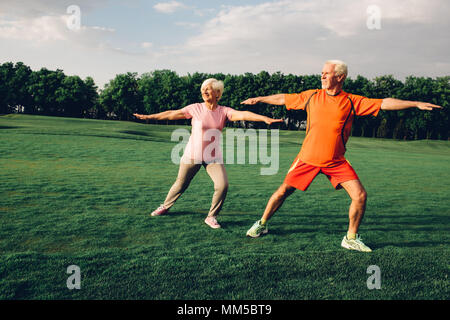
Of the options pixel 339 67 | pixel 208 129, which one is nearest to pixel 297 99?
pixel 339 67

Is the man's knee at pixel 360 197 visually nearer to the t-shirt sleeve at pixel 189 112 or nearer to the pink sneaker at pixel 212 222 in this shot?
the pink sneaker at pixel 212 222

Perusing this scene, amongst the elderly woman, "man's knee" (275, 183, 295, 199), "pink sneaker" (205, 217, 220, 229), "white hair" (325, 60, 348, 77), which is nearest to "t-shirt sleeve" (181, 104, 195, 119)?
the elderly woman

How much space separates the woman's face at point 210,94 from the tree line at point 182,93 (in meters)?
63.5

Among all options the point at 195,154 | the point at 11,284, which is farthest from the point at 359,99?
the point at 11,284

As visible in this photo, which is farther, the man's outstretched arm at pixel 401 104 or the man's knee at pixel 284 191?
the man's knee at pixel 284 191

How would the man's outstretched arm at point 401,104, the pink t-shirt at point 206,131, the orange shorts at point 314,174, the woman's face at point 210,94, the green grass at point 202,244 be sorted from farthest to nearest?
1. the pink t-shirt at point 206,131
2. the woman's face at point 210,94
3. the orange shorts at point 314,174
4. the man's outstretched arm at point 401,104
5. the green grass at point 202,244

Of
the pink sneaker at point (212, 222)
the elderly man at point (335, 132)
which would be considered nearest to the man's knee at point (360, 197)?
the elderly man at point (335, 132)

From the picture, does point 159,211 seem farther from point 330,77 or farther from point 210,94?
point 330,77

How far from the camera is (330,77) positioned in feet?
15.2

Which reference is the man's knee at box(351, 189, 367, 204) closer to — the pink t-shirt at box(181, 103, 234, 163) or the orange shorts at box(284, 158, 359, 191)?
the orange shorts at box(284, 158, 359, 191)

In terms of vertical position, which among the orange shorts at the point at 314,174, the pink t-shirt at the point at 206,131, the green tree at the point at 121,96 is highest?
the green tree at the point at 121,96

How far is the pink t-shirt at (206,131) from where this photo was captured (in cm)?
543
